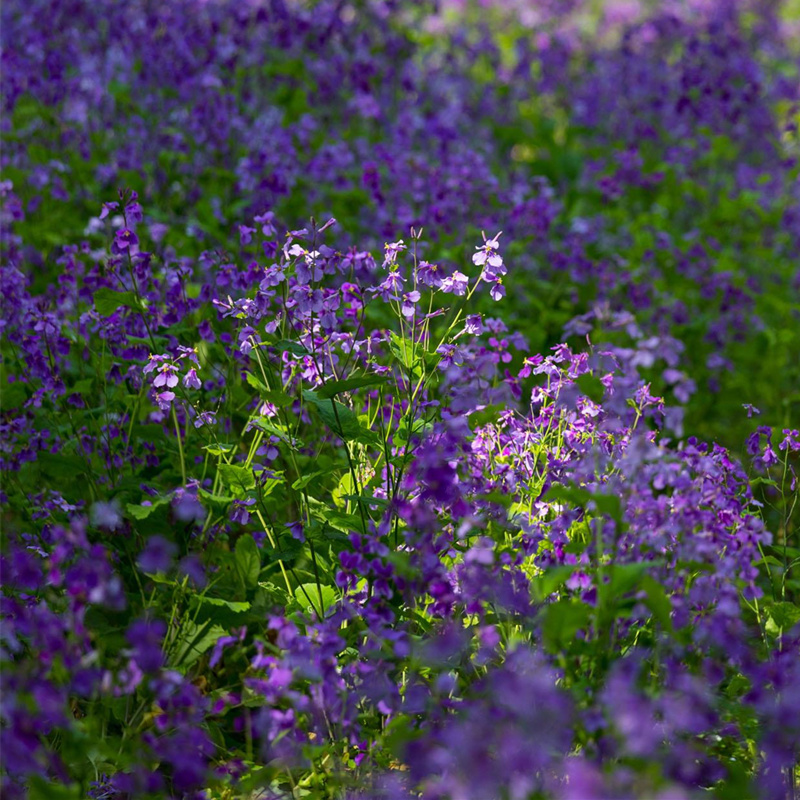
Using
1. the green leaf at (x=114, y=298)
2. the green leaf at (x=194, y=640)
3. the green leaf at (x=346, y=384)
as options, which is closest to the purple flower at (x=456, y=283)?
the green leaf at (x=346, y=384)

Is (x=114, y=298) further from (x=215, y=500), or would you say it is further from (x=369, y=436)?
(x=369, y=436)

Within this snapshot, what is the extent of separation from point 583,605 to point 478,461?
0.95 m

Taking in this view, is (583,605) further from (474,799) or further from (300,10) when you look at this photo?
(300,10)

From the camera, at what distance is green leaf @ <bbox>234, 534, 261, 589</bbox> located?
318 centimetres

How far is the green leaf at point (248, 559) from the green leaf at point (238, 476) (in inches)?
9.7

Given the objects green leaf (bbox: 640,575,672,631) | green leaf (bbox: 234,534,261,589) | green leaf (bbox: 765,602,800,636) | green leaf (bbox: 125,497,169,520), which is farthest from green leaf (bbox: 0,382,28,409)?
green leaf (bbox: 765,602,800,636)

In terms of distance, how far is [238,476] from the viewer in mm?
2943

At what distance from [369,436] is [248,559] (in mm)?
566

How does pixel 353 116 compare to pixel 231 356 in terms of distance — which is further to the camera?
pixel 353 116

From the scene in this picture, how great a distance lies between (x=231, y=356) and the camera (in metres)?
3.46

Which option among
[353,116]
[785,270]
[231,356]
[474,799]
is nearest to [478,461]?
[231,356]

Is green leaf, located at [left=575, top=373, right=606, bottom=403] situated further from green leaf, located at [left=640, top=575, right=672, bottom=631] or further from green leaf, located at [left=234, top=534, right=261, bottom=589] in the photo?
green leaf, located at [left=234, top=534, right=261, bottom=589]

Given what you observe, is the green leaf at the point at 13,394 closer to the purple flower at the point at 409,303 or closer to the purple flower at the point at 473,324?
the purple flower at the point at 409,303

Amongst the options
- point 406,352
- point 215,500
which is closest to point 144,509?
point 215,500
